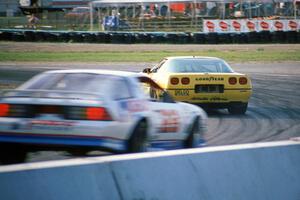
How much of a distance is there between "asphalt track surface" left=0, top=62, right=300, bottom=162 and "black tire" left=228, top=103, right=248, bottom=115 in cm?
14

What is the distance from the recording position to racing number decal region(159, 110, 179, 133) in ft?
29.7

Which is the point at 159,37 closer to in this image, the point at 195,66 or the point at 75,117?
the point at 195,66

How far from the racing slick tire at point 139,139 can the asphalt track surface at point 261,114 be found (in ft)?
3.98

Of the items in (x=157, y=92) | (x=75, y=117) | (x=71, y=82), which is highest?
(x=71, y=82)

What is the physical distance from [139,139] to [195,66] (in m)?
6.74

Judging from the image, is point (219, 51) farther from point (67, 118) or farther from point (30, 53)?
point (67, 118)

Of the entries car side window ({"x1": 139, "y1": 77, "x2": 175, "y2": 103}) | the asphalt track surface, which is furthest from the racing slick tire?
the asphalt track surface

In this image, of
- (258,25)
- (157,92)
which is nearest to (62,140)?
(157,92)

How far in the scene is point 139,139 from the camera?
8.13 metres

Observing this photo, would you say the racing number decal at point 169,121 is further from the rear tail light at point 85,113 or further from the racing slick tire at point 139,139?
the rear tail light at point 85,113

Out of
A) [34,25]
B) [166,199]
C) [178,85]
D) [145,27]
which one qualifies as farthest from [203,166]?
[34,25]

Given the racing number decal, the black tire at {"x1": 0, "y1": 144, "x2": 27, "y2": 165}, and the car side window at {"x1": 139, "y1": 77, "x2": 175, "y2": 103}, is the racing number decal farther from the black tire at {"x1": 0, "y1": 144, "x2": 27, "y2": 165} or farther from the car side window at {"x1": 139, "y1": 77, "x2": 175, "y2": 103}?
the black tire at {"x1": 0, "y1": 144, "x2": 27, "y2": 165}

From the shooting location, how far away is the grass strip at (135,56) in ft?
112


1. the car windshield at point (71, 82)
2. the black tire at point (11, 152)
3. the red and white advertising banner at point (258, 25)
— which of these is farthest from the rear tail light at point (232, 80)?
the red and white advertising banner at point (258, 25)
